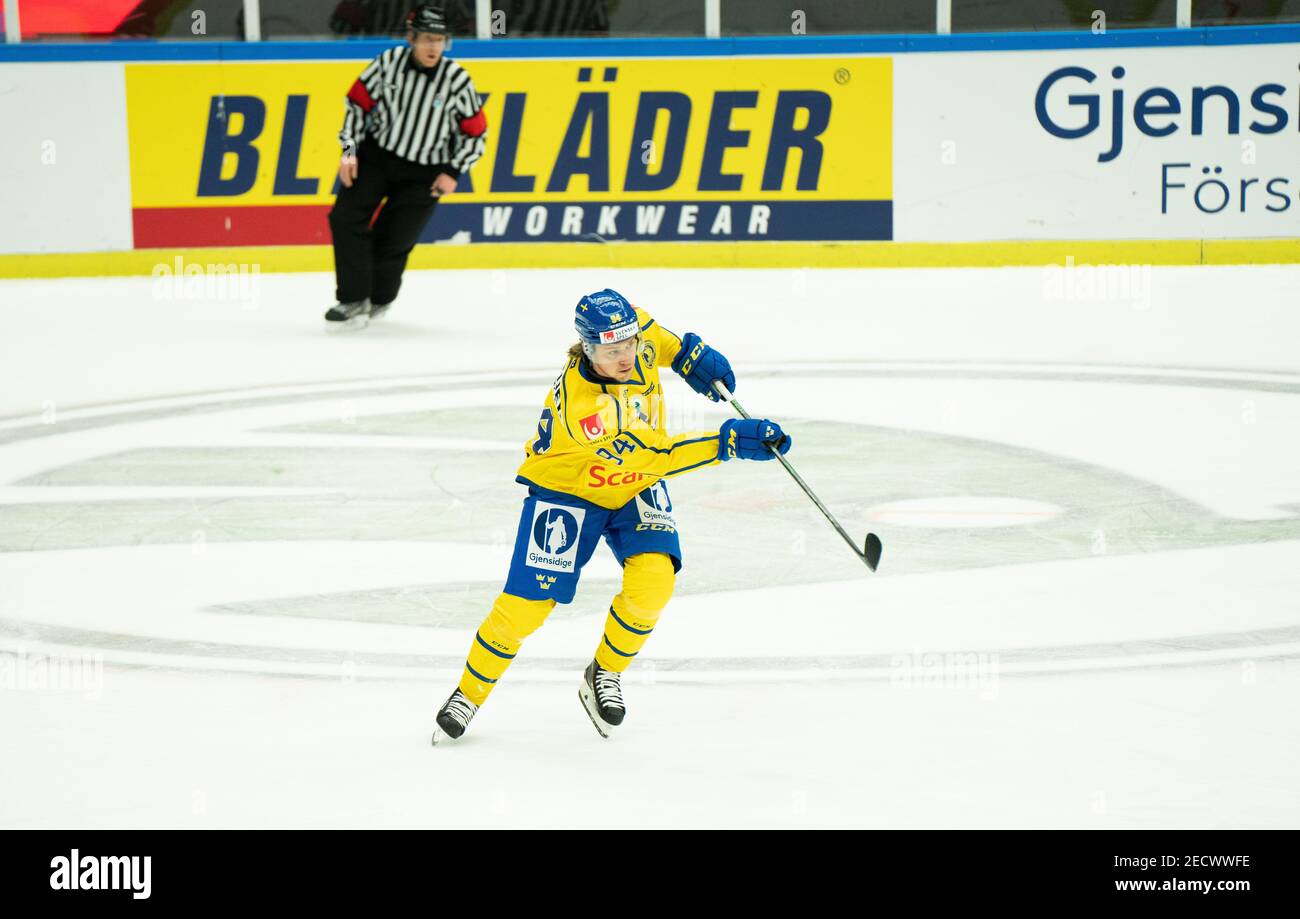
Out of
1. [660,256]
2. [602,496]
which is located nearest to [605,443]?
[602,496]

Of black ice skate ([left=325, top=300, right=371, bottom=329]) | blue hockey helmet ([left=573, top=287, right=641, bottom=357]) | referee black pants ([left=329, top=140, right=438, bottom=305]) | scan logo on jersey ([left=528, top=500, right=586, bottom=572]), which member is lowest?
black ice skate ([left=325, top=300, right=371, bottom=329])

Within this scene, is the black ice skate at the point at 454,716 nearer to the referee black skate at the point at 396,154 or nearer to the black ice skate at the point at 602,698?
the black ice skate at the point at 602,698

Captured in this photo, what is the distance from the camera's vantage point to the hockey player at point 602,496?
413cm

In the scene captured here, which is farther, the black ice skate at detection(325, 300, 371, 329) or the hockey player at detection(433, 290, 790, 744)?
the black ice skate at detection(325, 300, 371, 329)

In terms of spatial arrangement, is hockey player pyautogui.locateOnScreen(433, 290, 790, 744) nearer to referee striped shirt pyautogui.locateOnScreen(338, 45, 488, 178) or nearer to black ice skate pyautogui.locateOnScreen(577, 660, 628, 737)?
black ice skate pyautogui.locateOnScreen(577, 660, 628, 737)

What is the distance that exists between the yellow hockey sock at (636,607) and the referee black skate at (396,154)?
21.9ft

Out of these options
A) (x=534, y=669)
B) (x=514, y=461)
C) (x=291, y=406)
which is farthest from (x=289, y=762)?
(x=291, y=406)

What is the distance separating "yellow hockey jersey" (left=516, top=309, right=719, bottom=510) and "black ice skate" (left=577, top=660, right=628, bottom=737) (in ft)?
1.30

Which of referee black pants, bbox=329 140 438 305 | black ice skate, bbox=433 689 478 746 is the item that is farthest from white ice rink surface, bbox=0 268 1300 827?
referee black pants, bbox=329 140 438 305

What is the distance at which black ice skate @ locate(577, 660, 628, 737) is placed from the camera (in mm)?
4242

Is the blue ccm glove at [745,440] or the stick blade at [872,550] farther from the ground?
the blue ccm glove at [745,440]

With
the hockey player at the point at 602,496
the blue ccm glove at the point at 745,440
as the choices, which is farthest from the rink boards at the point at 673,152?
the blue ccm glove at the point at 745,440

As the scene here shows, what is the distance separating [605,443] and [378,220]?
729cm

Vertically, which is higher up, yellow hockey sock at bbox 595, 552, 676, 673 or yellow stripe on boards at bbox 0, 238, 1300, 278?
yellow hockey sock at bbox 595, 552, 676, 673
